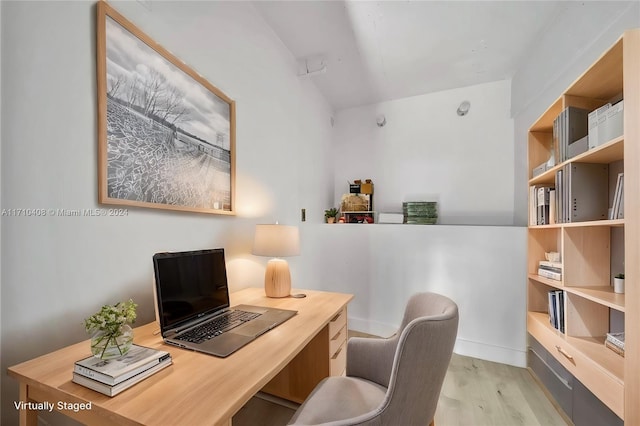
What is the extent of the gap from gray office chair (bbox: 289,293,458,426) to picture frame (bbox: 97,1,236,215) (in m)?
1.16

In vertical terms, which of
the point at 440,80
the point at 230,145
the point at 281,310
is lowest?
the point at 281,310

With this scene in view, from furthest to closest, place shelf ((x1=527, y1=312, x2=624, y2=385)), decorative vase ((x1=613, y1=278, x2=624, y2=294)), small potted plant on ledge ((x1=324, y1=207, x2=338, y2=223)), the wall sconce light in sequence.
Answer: small potted plant on ledge ((x1=324, y1=207, x2=338, y2=223))
the wall sconce light
decorative vase ((x1=613, y1=278, x2=624, y2=294))
shelf ((x1=527, y1=312, x2=624, y2=385))

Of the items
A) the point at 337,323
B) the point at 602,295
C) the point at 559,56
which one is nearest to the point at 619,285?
the point at 602,295

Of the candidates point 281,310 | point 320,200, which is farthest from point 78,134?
point 320,200

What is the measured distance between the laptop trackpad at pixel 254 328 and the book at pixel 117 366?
336 mm

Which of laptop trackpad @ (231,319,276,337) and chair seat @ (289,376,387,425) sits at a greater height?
laptop trackpad @ (231,319,276,337)

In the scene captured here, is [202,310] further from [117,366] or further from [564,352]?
[564,352]

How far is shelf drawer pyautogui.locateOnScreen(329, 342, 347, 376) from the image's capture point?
1.64 metres

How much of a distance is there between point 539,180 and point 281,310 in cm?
211

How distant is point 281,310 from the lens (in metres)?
1.52

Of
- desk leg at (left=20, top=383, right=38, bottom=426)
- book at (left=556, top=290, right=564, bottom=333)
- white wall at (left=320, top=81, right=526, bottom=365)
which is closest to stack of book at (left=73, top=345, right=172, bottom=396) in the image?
desk leg at (left=20, top=383, right=38, bottom=426)

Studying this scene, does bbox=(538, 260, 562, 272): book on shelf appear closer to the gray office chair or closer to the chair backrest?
the gray office chair

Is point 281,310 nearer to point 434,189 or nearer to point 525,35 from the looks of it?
point 434,189

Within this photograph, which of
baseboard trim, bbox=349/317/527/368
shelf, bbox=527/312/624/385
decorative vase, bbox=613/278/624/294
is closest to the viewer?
shelf, bbox=527/312/624/385
